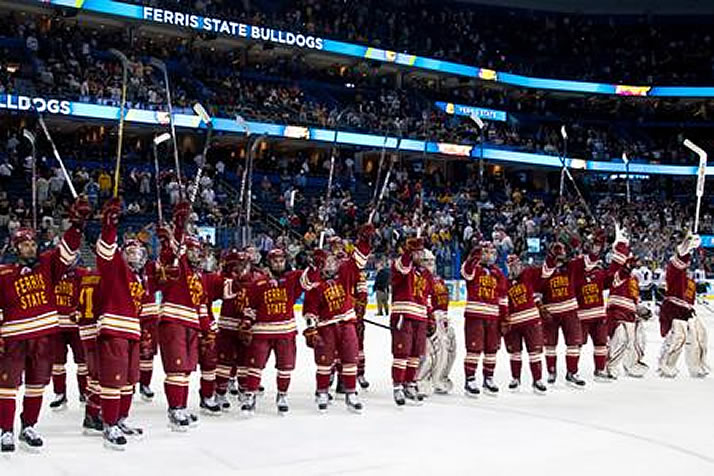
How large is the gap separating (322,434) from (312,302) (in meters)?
1.51

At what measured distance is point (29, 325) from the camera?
6.30 m

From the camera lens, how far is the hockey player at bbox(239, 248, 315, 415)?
7.99 m

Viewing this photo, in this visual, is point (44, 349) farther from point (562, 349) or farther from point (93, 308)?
point (562, 349)

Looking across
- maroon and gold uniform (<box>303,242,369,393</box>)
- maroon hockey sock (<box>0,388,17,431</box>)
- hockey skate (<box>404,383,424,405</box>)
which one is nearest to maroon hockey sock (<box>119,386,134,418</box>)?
maroon hockey sock (<box>0,388,17,431</box>)

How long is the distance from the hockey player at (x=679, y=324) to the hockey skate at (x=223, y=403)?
546 cm

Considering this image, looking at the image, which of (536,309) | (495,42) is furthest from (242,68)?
(536,309)

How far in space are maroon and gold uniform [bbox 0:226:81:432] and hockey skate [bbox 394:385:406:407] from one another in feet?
10.8

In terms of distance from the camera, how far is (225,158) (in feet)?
92.0

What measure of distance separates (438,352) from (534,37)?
32.8 metres

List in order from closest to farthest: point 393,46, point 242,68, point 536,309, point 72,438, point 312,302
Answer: point 72,438 → point 312,302 → point 536,309 → point 242,68 → point 393,46

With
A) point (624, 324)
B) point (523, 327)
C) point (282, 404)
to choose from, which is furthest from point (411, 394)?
point (624, 324)

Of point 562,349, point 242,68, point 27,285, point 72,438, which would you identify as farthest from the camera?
point 242,68

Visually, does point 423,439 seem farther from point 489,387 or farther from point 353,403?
point 489,387

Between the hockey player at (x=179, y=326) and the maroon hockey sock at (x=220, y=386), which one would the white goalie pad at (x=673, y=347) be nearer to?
the maroon hockey sock at (x=220, y=386)
